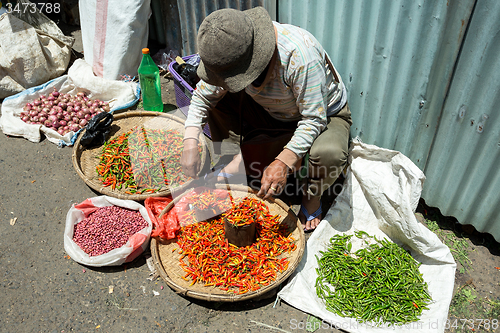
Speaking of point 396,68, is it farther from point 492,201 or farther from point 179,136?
point 179,136

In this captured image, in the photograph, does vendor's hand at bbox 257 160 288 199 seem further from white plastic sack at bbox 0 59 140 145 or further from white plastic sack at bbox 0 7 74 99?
white plastic sack at bbox 0 7 74 99

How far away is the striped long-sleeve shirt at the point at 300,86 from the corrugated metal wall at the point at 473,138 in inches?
33.4

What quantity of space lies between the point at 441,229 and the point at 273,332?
1670mm

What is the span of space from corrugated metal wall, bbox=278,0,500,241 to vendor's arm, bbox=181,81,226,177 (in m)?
1.02

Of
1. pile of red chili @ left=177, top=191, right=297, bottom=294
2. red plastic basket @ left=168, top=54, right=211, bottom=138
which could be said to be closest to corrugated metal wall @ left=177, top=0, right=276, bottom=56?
red plastic basket @ left=168, top=54, right=211, bottom=138

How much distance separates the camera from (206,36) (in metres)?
1.96

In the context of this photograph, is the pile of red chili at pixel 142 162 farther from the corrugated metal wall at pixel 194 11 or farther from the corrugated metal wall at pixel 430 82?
the corrugated metal wall at pixel 430 82

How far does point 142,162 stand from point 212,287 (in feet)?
4.50

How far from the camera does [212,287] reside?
2.49 m

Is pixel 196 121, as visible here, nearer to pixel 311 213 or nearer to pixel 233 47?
pixel 233 47

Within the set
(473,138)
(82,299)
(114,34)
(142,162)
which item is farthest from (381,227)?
(114,34)

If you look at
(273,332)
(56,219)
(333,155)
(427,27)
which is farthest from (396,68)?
(56,219)

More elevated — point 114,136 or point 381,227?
point 114,136

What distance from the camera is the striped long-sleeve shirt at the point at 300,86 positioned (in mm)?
2307
